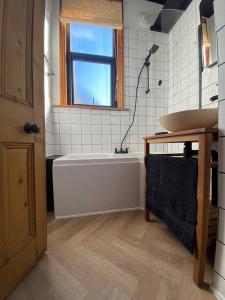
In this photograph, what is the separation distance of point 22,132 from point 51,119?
53.0 inches

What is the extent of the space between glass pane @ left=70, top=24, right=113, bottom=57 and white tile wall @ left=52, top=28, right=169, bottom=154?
0.84 feet

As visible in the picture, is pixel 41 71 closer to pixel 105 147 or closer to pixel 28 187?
pixel 28 187

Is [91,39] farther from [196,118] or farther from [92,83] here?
[196,118]

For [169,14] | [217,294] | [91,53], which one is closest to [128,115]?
[91,53]

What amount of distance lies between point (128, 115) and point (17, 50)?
5.60 feet

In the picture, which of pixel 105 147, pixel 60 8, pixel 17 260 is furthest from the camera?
pixel 105 147

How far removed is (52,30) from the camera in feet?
6.93

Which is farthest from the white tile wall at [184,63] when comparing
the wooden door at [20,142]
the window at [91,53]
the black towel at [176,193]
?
the wooden door at [20,142]

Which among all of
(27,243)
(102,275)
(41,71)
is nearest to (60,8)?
(41,71)

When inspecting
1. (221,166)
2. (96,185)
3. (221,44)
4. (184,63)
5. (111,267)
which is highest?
(184,63)

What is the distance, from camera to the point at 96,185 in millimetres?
1599

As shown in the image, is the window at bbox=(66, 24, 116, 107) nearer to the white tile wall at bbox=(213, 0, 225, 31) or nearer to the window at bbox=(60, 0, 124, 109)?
the window at bbox=(60, 0, 124, 109)

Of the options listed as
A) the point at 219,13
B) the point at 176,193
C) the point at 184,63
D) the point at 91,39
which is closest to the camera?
the point at 219,13

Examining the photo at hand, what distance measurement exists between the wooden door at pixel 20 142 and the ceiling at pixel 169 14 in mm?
1802
